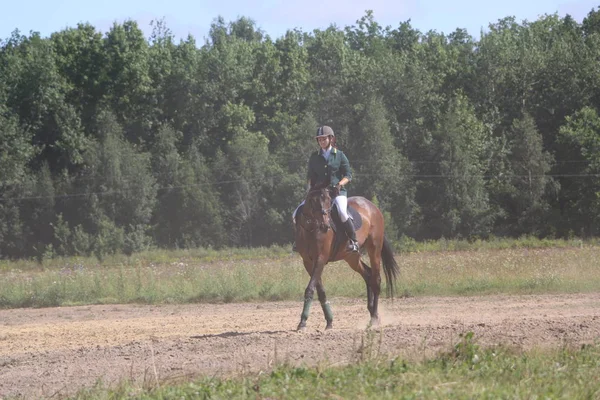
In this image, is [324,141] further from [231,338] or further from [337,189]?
[231,338]

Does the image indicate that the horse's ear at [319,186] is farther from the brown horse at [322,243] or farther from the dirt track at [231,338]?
the dirt track at [231,338]

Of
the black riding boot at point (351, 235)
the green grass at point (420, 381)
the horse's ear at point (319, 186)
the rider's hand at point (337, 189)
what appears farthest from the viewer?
the black riding boot at point (351, 235)

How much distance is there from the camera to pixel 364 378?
9.17 m

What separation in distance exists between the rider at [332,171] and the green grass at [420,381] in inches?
181

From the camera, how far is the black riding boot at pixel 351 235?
14742mm

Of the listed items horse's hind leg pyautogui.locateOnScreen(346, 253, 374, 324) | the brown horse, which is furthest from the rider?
horse's hind leg pyautogui.locateOnScreen(346, 253, 374, 324)

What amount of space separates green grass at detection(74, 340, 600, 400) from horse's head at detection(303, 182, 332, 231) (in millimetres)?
4270

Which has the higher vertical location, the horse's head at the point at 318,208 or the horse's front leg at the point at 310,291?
the horse's head at the point at 318,208

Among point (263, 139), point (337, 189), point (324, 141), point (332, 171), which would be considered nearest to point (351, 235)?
point (337, 189)

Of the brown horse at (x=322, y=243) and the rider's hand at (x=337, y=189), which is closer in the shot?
the brown horse at (x=322, y=243)

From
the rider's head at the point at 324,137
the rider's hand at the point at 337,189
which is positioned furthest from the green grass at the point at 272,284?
the rider's head at the point at 324,137

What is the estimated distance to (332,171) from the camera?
14.6 m

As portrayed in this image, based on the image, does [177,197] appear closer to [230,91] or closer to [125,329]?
[230,91]

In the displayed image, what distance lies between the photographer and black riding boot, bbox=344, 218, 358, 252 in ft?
48.4
